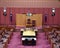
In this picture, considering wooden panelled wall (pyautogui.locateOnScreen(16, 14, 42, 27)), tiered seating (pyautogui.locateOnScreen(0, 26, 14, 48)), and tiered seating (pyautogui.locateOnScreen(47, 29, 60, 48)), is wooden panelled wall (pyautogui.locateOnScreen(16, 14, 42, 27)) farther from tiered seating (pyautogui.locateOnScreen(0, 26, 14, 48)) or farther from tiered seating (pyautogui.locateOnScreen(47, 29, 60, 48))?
tiered seating (pyautogui.locateOnScreen(47, 29, 60, 48))

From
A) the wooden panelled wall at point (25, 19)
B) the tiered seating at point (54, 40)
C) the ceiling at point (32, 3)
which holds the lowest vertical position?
the tiered seating at point (54, 40)

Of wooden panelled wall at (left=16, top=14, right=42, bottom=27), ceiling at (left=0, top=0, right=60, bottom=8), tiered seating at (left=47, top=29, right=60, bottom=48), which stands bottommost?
tiered seating at (left=47, top=29, right=60, bottom=48)

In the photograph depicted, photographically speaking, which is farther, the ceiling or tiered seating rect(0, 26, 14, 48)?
the ceiling

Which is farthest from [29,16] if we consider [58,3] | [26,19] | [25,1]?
[58,3]

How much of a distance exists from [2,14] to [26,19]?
3.91 m

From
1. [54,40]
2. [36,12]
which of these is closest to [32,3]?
[36,12]

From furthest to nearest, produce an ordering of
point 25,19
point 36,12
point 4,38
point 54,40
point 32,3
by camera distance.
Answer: point 32,3, point 36,12, point 25,19, point 4,38, point 54,40

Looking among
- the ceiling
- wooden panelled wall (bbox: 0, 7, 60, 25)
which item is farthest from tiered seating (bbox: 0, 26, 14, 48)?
the ceiling

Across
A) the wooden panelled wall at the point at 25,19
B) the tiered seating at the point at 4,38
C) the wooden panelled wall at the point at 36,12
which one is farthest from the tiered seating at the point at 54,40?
the wooden panelled wall at the point at 36,12

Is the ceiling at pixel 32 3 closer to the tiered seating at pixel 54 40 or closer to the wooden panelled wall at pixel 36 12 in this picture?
the wooden panelled wall at pixel 36 12

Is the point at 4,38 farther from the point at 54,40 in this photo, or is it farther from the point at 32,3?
the point at 32,3

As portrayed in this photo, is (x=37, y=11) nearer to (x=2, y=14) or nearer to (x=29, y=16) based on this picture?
(x=29, y=16)

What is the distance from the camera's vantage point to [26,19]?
3148cm

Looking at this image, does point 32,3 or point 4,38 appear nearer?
point 4,38
